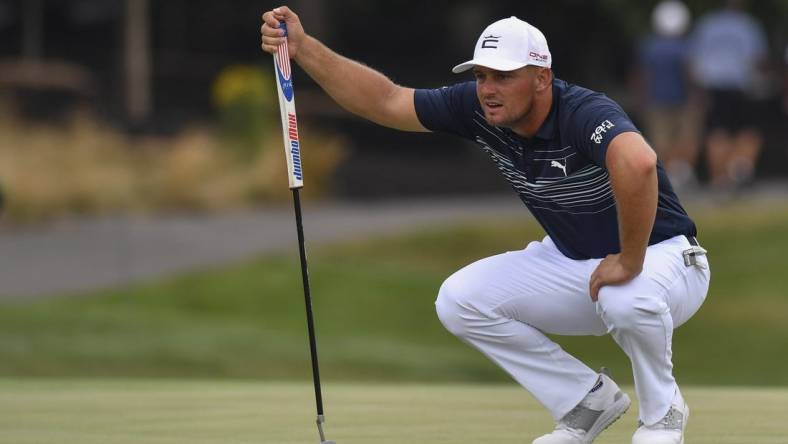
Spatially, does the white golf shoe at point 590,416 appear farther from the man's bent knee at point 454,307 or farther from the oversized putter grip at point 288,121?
the oversized putter grip at point 288,121

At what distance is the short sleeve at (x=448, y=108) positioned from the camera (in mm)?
7242

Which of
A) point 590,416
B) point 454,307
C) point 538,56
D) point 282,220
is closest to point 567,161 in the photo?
point 538,56

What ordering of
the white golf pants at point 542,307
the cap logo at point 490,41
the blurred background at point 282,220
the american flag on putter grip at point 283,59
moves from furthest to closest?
the blurred background at point 282,220 → the american flag on putter grip at point 283,59 → the white golf pants at point 542,307 → the cap logo at point 490,41

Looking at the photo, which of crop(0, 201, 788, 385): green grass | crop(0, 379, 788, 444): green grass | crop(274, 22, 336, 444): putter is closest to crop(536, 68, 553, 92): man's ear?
crop(274, 22, 336, 444): putter

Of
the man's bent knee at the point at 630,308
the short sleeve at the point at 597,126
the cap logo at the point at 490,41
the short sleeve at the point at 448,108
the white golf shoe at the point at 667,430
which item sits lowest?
the white golf shoe at the point at 667,430

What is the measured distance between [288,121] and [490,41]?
3.12 ft

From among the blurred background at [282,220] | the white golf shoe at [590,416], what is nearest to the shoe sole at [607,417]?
the white golf shoe at [590,416]

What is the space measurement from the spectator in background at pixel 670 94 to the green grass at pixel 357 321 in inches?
47.7

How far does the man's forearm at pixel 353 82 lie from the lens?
7539mm

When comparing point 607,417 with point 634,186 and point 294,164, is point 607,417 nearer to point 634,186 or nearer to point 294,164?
point 634,186

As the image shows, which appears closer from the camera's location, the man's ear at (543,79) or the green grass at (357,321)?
the man's ear at (543,79)

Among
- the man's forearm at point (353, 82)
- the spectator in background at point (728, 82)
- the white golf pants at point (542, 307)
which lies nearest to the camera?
the white golf pants at point (542, 307)

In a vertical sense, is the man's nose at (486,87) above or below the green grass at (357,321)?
above

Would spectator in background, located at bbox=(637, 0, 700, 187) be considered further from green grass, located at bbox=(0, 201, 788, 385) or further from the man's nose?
the man's nose
